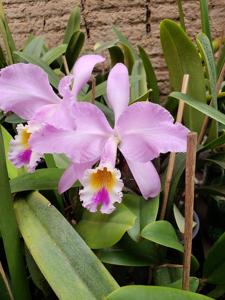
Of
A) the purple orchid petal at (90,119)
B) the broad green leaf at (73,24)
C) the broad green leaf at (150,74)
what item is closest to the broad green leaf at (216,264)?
the purple orchid petal at (90,119)

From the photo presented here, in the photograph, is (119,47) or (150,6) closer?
(119,47)

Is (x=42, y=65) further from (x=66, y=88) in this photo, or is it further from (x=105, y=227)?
(x=105, y=227)

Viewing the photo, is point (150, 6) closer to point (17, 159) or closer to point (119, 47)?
point (119, 47)

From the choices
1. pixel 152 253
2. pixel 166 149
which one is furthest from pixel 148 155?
pixel 152 253

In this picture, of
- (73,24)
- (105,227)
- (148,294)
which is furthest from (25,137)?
(73,24)

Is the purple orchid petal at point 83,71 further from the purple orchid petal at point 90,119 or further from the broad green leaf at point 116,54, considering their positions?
the broad green leaf at point 116,54
